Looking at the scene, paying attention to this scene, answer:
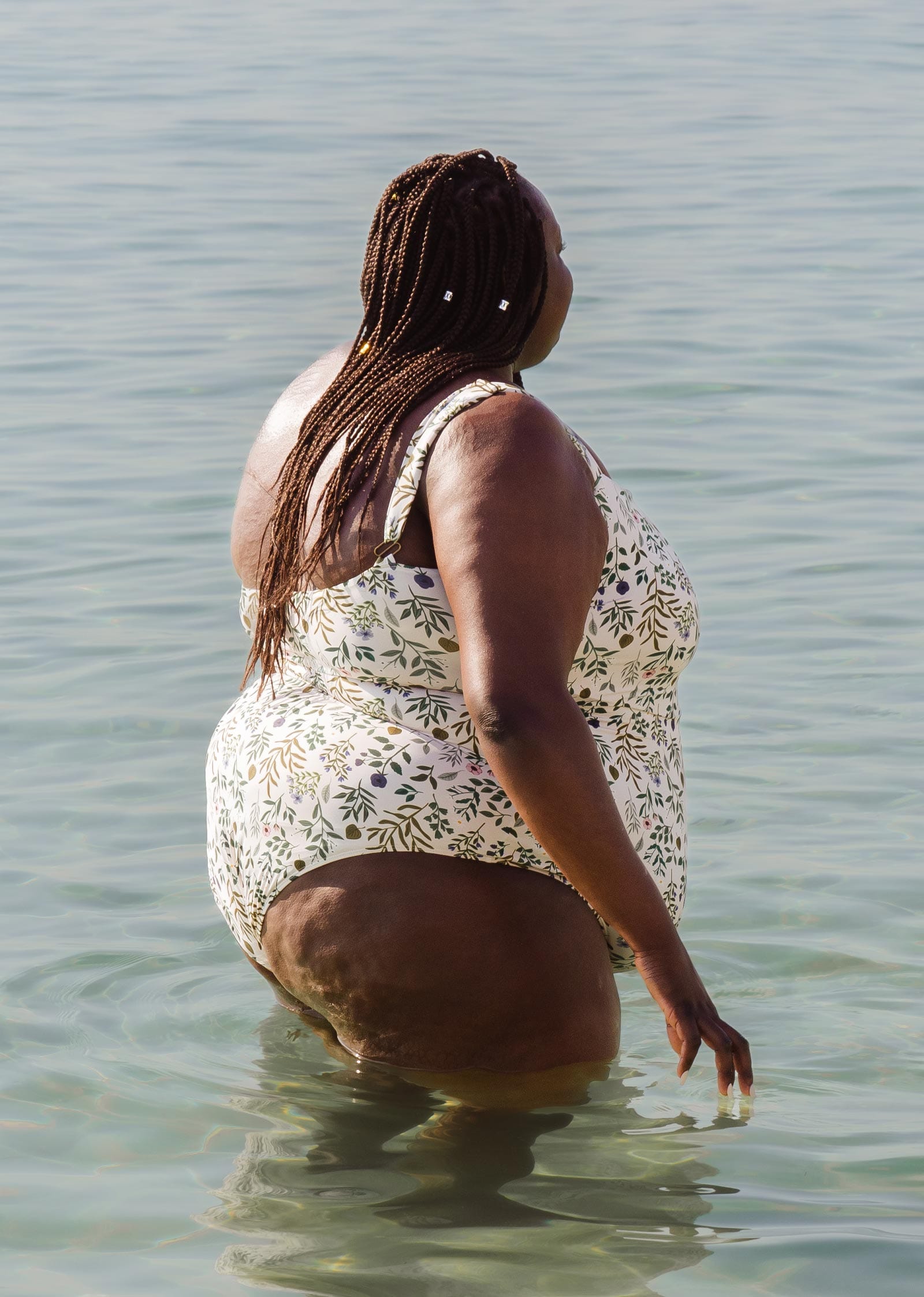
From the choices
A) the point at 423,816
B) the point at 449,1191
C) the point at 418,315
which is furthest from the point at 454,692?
the point at 449,1191

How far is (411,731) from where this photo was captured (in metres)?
2.93

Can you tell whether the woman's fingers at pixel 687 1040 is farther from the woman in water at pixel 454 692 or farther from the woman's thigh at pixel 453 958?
the woman's thigh at pixel 453 958

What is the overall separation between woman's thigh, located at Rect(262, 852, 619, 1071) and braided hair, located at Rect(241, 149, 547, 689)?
1.62 feet

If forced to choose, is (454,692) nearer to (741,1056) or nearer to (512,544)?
(512,544)

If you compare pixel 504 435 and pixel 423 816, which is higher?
pixel 504 435

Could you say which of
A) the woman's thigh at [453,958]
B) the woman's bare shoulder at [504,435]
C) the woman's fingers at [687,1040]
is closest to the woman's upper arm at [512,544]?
the woman's bare shoulder at [504,435]

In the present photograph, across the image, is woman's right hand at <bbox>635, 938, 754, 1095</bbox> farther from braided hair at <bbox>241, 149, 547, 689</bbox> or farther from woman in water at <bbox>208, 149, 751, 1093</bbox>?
braided hair at <bbox>241, 149, 547, 689</bbox>

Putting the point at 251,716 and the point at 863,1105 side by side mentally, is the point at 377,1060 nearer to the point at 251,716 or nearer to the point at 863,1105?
the point at 251,716

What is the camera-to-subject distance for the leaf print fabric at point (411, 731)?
9.43ft

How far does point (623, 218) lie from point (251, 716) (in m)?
10.4

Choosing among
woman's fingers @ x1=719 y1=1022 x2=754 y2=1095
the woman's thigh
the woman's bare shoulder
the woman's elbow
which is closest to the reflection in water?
the woman's thigh

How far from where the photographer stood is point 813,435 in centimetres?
787

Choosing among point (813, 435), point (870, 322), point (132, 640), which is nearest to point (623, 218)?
point (870, 322)

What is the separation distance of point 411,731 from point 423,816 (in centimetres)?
14
